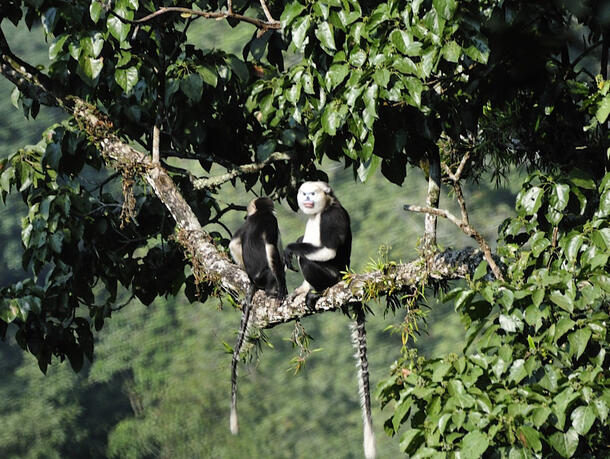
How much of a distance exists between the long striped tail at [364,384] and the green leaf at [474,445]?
43.4 inches

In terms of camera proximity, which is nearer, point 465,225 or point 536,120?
point 465,225

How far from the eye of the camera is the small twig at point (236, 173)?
3713 mm

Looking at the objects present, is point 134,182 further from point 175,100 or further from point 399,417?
point 399,417

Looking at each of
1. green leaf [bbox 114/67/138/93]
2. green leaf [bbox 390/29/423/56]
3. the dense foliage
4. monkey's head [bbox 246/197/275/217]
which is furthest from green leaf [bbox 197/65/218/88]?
green leaf [bbox 390/29/423/56]

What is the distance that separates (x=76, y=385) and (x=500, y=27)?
908cm

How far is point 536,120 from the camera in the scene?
108 inches

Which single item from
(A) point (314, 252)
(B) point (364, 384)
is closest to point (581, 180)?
(B) point (364, 384)

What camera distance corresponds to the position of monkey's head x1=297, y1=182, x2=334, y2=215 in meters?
3.66

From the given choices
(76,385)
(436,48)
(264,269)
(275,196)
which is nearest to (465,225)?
(436,48)

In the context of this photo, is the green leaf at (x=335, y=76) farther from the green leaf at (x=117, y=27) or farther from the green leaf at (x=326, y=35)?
the green leaf at (x=117, y=27)

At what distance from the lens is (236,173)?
3764mm

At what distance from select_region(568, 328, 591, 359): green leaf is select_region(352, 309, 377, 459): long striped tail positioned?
110cm

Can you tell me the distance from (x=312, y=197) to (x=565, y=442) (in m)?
1.84

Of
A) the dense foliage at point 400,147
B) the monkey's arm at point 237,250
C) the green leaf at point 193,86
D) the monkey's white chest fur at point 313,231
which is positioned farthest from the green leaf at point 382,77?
the monkey's arm at point 237,250
